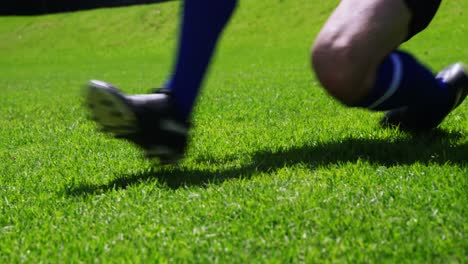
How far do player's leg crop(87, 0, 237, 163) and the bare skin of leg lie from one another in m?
0.40

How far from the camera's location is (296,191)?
1.99 metres

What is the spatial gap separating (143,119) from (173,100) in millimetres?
153

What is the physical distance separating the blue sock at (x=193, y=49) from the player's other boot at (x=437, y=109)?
0.95 metres

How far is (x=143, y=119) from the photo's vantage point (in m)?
2.10

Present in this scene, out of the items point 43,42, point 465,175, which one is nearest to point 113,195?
point 465,175

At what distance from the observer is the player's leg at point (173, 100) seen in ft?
6.78

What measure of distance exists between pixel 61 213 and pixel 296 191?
2.56ft

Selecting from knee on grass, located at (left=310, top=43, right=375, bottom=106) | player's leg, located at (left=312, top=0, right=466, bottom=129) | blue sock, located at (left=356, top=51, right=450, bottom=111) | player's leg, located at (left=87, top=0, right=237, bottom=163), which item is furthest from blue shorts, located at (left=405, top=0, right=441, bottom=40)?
player's leg, located at (left=87, top=0, right=237, bottom=163)

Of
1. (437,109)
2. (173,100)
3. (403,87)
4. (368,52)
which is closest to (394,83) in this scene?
(403,87)

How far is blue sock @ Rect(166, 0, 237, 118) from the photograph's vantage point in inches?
87.6

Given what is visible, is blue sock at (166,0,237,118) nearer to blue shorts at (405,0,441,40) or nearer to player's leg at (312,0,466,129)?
player's leg at (312,0,466,129)

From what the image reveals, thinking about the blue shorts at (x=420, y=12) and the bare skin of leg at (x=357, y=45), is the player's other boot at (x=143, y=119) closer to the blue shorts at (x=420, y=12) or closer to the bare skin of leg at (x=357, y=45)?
the bare skin of leg at (x=357, y=45)

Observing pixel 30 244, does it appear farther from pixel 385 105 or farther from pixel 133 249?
pixel 385 105

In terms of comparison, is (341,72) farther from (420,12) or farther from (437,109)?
(437,109)
